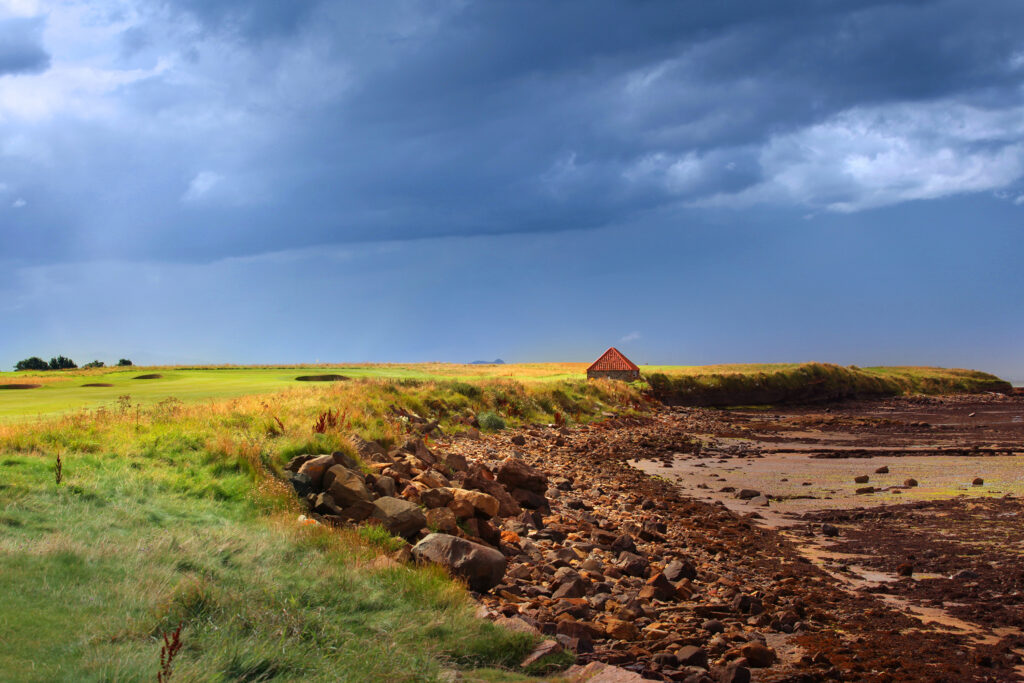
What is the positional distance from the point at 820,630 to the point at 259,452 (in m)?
9.24

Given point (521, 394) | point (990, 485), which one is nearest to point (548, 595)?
point (990, 485)

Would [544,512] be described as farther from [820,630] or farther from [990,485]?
[990,485]

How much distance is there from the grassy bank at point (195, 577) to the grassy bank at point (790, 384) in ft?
157

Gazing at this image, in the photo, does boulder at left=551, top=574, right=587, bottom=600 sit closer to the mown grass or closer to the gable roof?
the mown grass

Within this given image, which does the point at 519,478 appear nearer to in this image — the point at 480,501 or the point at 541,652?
the point at 480,501

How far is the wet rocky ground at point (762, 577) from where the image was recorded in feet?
23.2

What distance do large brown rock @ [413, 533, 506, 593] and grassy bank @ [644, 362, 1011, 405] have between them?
47724 mm

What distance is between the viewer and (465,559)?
831 cm

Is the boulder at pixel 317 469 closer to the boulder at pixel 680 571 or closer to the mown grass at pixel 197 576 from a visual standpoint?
the mown grass at pixel 197 576

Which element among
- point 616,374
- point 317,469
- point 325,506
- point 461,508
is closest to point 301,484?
point 317,469

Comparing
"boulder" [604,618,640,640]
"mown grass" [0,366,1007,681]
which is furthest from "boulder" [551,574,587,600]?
"mown grass" [0,366,1007,681]

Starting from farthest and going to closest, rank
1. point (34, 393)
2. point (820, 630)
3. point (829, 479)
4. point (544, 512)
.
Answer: point (34, 393) → point (829, 479) → point (544, 512) → point (820, 630)

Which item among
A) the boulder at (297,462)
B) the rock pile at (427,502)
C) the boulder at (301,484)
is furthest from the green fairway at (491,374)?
the boulder at (301,484)

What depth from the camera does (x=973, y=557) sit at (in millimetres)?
11289
